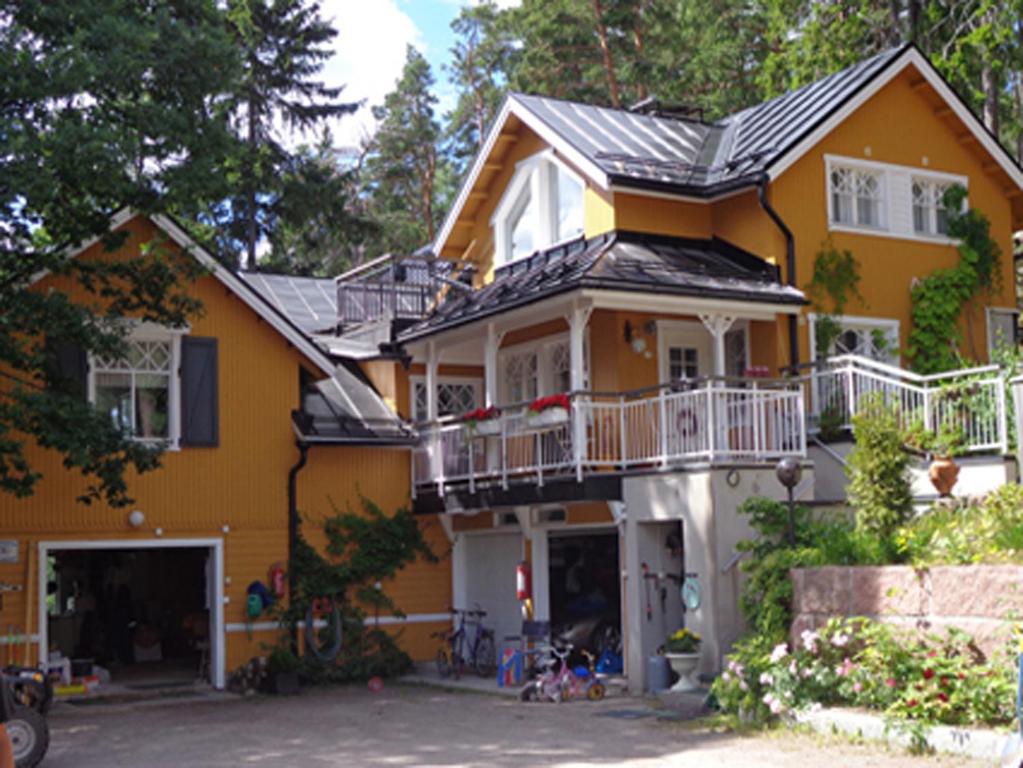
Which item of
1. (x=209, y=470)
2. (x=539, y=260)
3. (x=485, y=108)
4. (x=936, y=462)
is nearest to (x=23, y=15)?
(x=209, y=470)

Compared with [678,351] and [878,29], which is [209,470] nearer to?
[678,351]

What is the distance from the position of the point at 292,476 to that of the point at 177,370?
2357mm

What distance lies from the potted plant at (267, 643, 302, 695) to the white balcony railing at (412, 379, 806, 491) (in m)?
3.66

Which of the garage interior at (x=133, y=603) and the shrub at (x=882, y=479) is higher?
the shrub at (x=882, y=479)

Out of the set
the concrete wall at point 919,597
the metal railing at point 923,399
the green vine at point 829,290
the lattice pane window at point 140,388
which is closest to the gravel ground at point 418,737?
the concrete wall at point 919,597

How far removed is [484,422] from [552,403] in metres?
1.89

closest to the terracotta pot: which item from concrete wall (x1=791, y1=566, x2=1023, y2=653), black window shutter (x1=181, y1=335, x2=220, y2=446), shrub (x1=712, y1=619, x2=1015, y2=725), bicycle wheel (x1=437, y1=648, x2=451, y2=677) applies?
concrete wall (x1=791, y1=566, x2=1023, y2=653)

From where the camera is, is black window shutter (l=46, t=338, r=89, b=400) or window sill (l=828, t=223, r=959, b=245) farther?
window sill (l=828, t=223, r=959, b=245)

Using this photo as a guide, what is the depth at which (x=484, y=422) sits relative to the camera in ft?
62.8

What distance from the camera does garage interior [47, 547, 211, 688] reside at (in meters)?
23.7

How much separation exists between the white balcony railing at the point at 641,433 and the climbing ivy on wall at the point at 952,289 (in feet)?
11.7

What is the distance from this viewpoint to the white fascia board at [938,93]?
19859mm

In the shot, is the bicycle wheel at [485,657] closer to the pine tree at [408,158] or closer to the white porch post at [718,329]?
the white porch post at [718,329]

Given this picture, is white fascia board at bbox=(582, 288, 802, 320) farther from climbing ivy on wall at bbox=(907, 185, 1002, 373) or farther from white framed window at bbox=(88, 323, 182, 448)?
white framed window at bbox=(88, 323, 182, 448)
